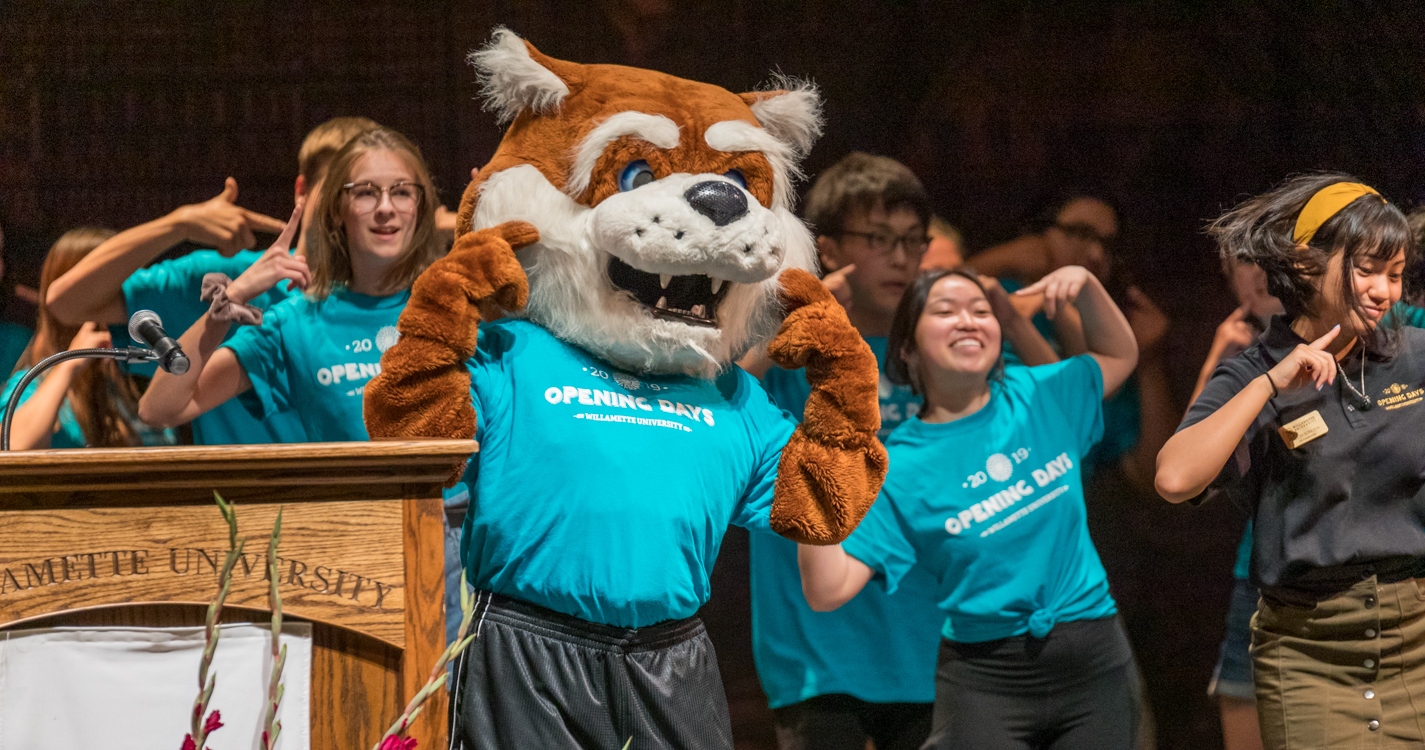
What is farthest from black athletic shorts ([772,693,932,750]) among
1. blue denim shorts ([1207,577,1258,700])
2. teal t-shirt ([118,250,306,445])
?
teal t-shirt ([118,250,306,445])

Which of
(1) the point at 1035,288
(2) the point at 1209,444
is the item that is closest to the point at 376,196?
(1) the point at 1035,288

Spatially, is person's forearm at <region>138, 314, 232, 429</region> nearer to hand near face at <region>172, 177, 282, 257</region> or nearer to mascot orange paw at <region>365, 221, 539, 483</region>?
Result: hand near face at <region>172, 177, 282, 257</region>

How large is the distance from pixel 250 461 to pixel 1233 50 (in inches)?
119

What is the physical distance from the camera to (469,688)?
66.8 inches

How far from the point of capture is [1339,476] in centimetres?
219

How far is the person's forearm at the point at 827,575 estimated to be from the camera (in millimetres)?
2189

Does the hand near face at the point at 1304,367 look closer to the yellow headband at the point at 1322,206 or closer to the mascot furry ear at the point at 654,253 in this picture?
the yellow headband at the point at 1322,206

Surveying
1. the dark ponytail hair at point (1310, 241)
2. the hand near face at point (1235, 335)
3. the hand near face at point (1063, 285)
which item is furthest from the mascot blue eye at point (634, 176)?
the hand near face at point (1235, 335)

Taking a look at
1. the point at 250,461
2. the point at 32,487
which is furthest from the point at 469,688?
the point at 32,487

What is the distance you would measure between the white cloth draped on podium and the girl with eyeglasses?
1.06 meters

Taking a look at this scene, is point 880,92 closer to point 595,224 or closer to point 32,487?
point 595,224

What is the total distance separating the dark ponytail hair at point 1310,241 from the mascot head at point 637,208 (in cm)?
102

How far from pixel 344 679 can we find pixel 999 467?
5.67 ft

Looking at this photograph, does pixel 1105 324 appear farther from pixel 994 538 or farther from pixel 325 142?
pixel 325 142
